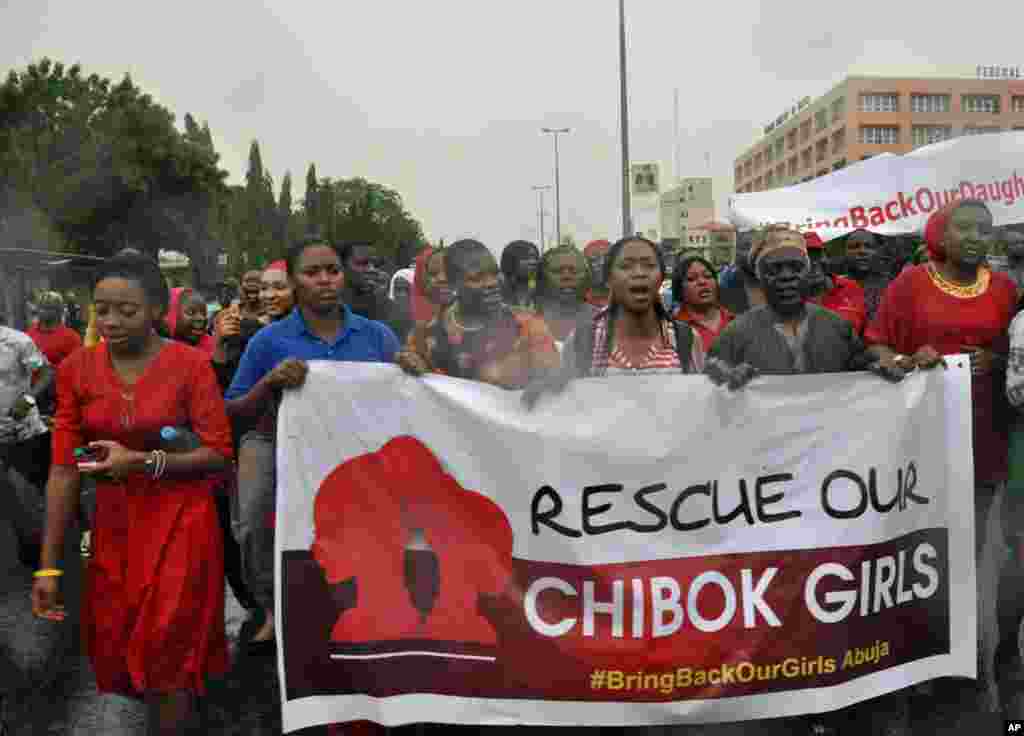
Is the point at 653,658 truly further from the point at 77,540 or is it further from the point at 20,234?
the point at 20,234

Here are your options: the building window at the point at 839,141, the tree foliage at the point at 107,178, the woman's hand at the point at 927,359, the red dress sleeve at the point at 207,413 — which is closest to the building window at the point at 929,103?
the building window at the point at 839,141

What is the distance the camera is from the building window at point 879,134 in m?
94.2

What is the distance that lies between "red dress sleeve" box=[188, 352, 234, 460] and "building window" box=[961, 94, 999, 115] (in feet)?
341

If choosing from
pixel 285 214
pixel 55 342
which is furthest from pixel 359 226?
pixel 55 342

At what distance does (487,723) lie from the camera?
3383 millimetres

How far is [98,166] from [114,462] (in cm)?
4253

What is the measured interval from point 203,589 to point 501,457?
39.7 inches

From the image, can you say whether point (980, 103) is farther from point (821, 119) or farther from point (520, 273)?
point (520, 273)

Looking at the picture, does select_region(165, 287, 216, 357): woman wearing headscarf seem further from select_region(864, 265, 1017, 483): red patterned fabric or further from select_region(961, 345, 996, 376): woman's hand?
select_region(961, 345, 996, 376): woman's hand

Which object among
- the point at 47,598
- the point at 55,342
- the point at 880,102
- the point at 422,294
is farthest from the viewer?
the point at 880,102

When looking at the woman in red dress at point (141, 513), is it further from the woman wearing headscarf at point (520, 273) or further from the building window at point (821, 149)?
the building window at point (821, 149)

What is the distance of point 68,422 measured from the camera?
327 cm

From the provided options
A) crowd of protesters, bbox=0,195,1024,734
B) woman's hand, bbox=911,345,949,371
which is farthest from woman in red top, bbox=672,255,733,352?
woman's hand, bbox=911,345,949,371

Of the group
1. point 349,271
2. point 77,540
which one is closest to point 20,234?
point 77,540
